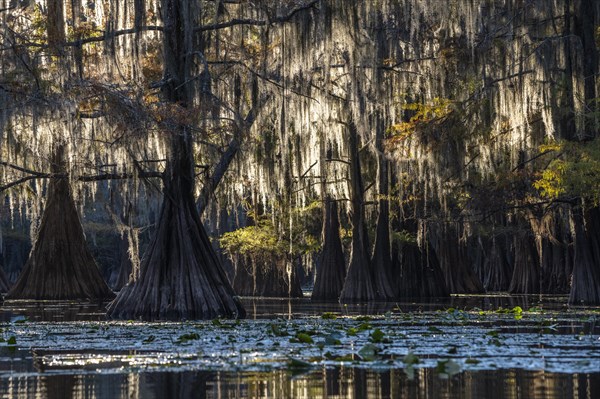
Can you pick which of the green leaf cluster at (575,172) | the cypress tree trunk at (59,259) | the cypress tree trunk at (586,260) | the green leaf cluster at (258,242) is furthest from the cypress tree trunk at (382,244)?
the green leaf cluster at (575,172)

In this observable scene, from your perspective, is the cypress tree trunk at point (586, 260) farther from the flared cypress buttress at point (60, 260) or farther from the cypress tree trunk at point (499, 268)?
the cypress tree trunk at point (499, 268)

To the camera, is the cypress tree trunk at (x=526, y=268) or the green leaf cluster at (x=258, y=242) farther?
the cypress tree trunk at (x=526, y=268)

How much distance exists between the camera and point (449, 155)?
2988 centimetres

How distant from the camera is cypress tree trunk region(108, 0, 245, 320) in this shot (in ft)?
60.3

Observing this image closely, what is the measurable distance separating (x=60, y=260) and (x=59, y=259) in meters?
0.05

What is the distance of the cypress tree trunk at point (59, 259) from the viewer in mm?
29250

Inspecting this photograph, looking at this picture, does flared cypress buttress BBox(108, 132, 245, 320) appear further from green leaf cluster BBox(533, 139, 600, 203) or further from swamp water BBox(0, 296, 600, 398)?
green leaf cluster BBox(533, 139, 600, 203)

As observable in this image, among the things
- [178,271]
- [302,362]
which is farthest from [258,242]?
[302,362]

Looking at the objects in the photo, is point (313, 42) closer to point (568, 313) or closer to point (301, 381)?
point (568, 313)

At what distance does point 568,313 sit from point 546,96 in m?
7.73

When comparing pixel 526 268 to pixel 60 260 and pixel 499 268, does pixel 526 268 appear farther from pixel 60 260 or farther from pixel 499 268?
pixel 60 260

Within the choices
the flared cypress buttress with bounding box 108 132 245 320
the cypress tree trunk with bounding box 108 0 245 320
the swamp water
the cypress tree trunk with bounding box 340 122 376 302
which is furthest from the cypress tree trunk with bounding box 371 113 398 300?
the swamp water

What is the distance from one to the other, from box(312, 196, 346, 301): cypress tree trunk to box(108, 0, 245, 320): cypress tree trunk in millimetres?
13837

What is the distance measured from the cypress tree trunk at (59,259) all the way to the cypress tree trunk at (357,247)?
6.22m
